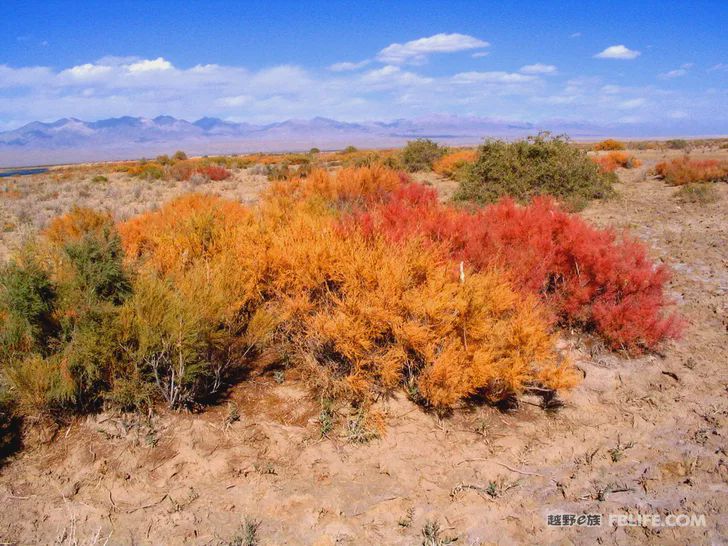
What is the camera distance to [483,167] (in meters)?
13.2

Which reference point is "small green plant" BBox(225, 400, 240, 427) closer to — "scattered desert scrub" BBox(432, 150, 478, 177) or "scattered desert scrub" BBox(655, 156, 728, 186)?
"scattered desert scrub" BBox(655, 156, 728, 186)

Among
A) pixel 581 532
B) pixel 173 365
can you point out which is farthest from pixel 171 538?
pixel 581 532

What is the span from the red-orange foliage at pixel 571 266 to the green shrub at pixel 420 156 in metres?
16.1

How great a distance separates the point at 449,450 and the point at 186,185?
1799 cm

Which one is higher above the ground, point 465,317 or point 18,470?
point 465,317

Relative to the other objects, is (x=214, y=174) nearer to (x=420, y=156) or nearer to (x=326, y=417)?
(x=420, y=156)

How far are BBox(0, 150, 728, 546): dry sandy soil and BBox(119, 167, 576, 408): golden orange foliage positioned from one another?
1.12 ft

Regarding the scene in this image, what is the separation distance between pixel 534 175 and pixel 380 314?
10137mm

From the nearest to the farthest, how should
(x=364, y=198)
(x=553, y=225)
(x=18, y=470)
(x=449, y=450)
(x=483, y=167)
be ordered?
(x=18, y=470) → (x=449, y=450) → (x=553, y=225) → (x=364, y=198) → (x=483, y=167)

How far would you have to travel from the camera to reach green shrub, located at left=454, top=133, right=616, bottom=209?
12.5m

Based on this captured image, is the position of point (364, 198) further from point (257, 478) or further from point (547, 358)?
point (257, 478)

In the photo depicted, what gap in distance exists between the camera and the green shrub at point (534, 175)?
12516 mm

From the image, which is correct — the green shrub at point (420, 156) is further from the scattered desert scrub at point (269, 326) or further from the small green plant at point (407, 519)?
the small green plant at point (407, 519)

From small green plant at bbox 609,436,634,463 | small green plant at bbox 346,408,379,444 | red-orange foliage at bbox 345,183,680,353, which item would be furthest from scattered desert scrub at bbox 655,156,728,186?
small green plant at bbox 346,408,379,444
